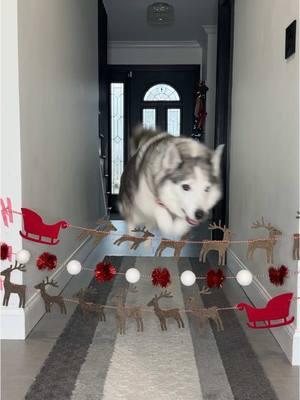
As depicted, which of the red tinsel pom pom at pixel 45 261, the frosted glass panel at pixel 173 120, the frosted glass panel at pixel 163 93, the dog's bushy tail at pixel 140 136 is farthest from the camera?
the red tinsel pom pom at pixel 45 261

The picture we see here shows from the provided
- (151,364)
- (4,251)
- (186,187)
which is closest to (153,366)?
(151,364)

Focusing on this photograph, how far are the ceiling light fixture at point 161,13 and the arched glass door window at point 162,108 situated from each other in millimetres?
Result: 484

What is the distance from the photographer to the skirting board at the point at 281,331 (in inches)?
65.2

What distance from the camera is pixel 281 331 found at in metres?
1.82

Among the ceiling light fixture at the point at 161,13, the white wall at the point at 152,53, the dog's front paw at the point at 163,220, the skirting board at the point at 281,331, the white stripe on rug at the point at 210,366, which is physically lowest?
the white stripe on rug at the point at 210,366

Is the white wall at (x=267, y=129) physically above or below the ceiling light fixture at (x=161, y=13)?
below

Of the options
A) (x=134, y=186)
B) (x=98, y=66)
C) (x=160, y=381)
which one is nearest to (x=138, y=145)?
(x=134, y=186)

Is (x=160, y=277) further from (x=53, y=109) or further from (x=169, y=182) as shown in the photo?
(x=53, y=109)

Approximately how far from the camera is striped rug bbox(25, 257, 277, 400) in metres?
1.45

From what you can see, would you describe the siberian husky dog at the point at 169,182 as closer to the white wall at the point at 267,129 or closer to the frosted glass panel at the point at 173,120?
the frosted glass panel at the point at 173,120

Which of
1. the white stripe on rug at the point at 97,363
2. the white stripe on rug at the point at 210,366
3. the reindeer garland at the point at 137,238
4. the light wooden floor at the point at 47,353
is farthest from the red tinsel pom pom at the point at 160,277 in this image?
the white stripe on rug at the point at 97,363

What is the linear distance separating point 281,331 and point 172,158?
1.35 m

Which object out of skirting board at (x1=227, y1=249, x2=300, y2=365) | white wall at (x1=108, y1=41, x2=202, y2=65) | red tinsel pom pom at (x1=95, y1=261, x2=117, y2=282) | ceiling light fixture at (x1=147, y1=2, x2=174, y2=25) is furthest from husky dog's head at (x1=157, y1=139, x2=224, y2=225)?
skirting board at (x1=227, y1=249, x2=300, y2=365)

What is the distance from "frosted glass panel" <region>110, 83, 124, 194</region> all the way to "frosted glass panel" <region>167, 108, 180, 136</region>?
11cm
